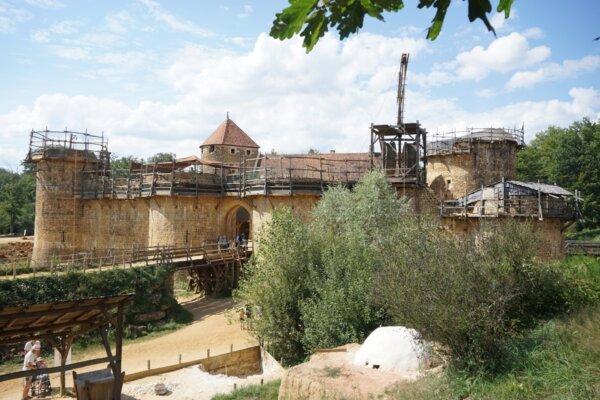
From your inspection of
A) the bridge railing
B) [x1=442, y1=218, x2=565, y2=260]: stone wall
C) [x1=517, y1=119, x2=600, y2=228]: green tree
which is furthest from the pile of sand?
[x1=517, y1=119, x2=600, y2=228]: green tree

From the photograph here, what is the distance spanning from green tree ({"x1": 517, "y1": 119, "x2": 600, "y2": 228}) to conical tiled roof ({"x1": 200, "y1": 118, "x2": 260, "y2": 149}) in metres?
23.1

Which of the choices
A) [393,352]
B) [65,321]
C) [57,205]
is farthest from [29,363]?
[57,205]

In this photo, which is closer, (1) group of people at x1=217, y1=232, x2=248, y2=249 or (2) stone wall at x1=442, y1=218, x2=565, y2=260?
(2) stone wall at x1=442, y1=218, x2=565, y2=260

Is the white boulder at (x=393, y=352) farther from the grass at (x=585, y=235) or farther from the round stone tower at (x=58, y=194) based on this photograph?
the grass at (x=585, y=235)

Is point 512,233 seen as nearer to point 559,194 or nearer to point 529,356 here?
point 529,356

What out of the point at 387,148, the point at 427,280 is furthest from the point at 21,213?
the point at 427,280

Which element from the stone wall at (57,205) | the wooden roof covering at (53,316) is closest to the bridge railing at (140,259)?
the stone wall at (57,205)

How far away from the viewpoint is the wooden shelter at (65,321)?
8992 mm

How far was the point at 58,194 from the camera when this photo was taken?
96.5 ft

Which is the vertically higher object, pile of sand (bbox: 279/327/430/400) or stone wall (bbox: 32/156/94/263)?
stone wall (bbox: 32/156/94/263)

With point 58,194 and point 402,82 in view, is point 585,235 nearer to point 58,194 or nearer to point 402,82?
point 402,82

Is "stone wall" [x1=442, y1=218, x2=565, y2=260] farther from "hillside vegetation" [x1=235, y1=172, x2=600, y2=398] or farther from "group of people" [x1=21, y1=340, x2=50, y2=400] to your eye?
"group of people" [x1=21, y1=340, x2=50, y2=400]

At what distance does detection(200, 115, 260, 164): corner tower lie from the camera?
33906 mm

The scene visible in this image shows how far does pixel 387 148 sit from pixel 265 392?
1763 cm
